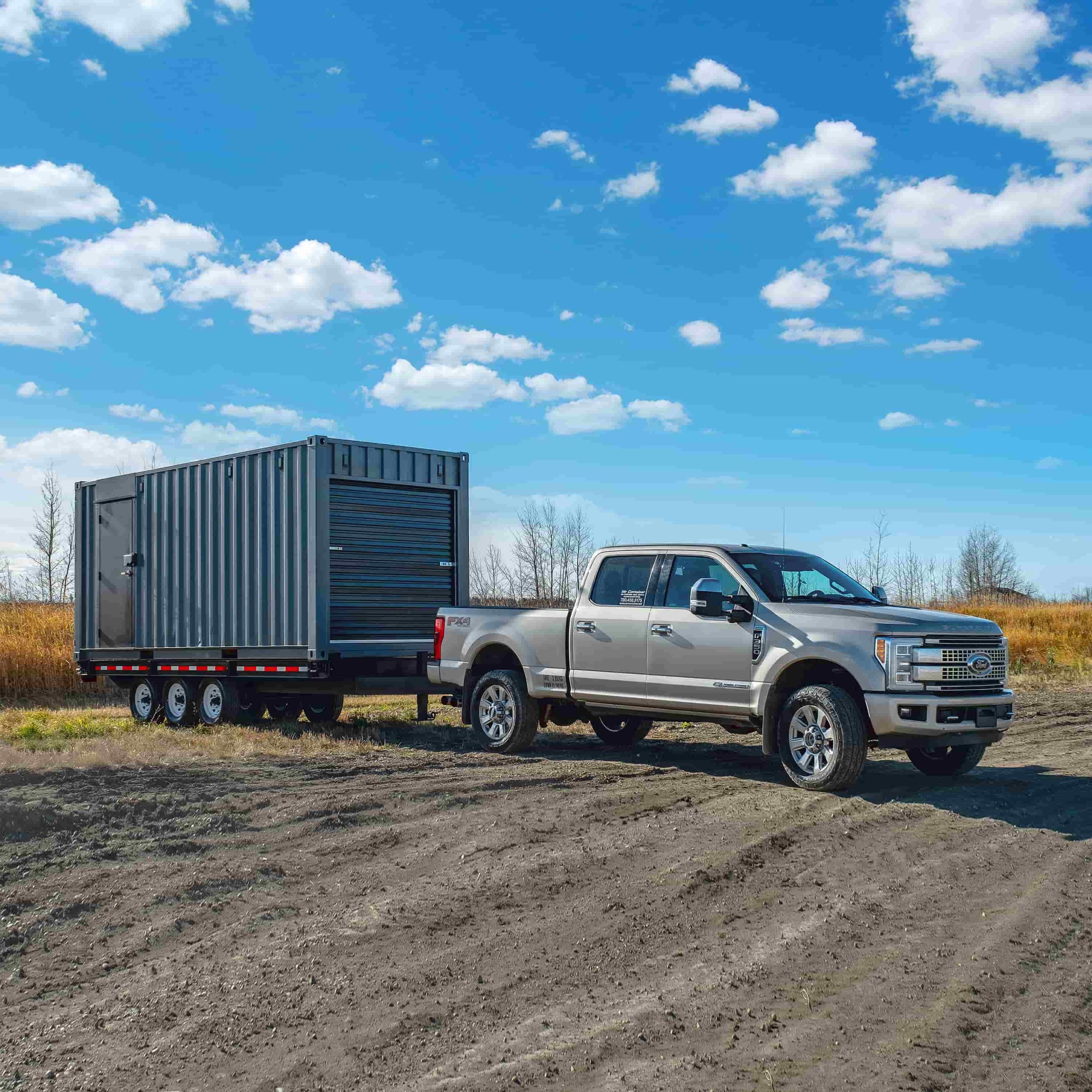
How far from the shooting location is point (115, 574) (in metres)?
16.8

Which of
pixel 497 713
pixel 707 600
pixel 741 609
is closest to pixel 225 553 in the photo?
pixel 497 713

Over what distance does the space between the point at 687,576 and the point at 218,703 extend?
7.60 metres

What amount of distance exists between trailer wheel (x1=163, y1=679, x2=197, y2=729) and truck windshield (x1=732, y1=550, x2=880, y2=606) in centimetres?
865

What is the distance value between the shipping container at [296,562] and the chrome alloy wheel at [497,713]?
2.08m

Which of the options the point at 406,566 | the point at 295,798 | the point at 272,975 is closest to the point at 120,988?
the point at 272,975

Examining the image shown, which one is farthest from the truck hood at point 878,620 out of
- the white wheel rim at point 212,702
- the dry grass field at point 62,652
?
the dry grass field at point 62,652

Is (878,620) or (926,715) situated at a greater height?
(878,620)

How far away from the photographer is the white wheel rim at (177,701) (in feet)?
52.1

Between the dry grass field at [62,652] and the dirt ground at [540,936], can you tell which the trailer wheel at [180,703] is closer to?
the dirt ground at [540,936]

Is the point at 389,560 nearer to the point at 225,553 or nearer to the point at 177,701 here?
the point at 225,553

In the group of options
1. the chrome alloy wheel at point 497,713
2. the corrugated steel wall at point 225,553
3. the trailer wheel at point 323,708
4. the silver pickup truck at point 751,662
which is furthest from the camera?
the trailer wheel at point 323,708

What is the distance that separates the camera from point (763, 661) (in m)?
9.67

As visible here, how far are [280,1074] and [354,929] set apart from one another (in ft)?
5.13

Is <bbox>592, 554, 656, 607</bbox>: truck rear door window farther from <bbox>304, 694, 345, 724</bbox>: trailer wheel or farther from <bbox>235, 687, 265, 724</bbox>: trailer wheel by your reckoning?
<bbox>235, 687, 265, 724</bbox>: trailer wheel
